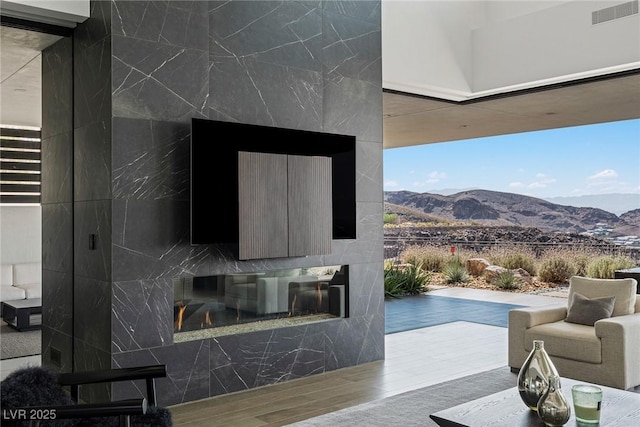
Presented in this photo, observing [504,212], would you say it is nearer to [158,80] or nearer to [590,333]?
[590,333]

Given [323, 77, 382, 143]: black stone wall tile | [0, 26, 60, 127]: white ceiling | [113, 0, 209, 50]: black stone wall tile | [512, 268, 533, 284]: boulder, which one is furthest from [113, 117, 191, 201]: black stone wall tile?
[512, 268, 533, 284]: boulder

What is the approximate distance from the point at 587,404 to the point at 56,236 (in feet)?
12.1

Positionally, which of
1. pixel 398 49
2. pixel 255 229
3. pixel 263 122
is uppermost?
pixel 398 49

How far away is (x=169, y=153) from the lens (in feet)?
13.6

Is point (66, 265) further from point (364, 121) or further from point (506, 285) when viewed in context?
point (506, 285)

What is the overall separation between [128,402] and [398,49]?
4859 mm

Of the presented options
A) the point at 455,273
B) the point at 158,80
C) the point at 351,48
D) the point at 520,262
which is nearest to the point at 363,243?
the point at 351,48

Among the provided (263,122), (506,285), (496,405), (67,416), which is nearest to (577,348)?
(496,405)

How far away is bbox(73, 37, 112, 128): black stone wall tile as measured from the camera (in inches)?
156

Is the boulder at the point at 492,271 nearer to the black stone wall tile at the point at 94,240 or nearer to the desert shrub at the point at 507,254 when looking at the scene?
the desert shrub at the point at 507,254

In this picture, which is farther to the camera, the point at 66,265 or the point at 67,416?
the point at 66,265

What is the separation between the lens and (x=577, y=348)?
15.0 ft

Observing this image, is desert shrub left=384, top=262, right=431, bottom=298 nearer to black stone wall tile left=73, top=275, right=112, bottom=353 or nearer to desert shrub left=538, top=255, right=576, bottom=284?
desert shrub left=538, top=255, right=576, bottom=284

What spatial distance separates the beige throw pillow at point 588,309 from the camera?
477cm
